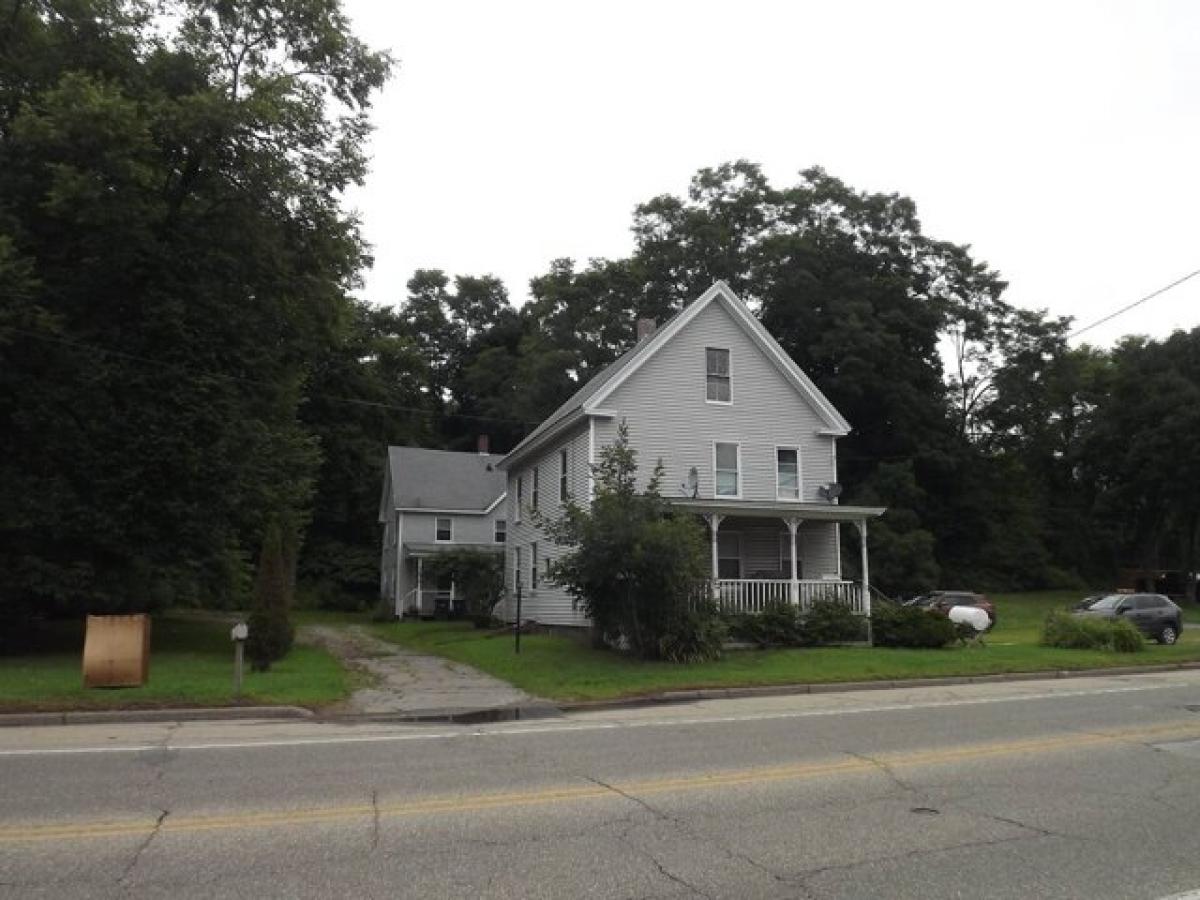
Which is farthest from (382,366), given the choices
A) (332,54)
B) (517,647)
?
(517,647)

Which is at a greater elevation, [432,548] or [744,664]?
[432,548]

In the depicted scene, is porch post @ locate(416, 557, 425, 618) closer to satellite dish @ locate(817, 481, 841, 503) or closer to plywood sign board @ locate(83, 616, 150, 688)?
satellite dish @ locate(817, 481, 841, 503)

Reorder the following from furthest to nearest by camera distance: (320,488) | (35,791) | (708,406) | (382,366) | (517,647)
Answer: (382,366)
(320,488)
(708,406)
(517,647)
(35,791)

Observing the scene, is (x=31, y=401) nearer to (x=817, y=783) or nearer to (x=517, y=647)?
→ (x=517, y=647)

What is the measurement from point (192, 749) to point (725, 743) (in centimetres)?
567

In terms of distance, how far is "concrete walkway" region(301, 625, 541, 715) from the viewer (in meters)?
14.1

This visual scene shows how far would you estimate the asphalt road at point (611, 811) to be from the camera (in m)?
5.42

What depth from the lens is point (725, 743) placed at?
10.4 meters

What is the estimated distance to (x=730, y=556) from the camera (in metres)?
27.1

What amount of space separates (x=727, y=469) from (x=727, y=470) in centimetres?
3

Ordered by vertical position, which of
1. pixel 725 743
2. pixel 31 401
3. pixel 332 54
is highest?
pixel 332 54

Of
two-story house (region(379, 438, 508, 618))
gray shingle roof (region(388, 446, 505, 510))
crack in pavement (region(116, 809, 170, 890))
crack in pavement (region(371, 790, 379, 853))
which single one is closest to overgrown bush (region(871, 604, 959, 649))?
crack in pavement (region(371, 790, 379, 853))

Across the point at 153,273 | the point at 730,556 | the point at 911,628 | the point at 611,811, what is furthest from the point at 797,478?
the point at 611,811

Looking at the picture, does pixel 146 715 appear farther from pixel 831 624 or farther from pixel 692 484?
pixel 692 484
